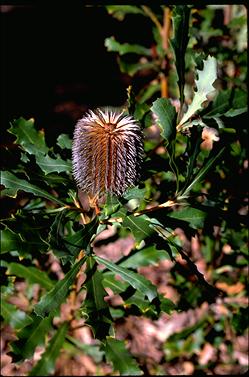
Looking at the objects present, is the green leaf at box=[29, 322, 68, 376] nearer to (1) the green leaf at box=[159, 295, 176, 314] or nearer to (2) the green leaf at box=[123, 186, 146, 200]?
(1) the green leaf at box=[159, 295, 176, 314]

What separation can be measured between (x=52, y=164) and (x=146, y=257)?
2.26ft

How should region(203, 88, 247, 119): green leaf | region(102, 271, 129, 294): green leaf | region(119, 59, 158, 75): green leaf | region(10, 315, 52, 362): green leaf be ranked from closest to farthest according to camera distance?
region(203, 88, 247, 119): green leaf → region(10, 315, 52, 362): green leaf → region(102, 271, 129, 294): green leaf → region(119, 59, 158, 75): green leaf

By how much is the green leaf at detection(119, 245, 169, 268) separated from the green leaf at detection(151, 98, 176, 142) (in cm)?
77

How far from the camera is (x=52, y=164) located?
167cm

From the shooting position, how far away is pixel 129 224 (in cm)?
150

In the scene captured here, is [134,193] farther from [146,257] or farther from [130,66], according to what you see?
[130,66]

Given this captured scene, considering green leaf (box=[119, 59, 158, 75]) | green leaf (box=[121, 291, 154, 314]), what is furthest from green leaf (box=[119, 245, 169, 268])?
green leaf (box=[119, 59, 158, 75])

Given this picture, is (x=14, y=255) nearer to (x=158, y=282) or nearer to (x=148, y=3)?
(x=158, y=282)

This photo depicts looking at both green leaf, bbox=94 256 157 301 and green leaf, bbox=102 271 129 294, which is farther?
green leaf, bbox=102 271 129 294

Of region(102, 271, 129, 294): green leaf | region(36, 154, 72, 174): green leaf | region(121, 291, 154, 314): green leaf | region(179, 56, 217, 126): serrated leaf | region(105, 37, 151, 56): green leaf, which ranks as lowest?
region(121, 291, 154, 314): green leaf

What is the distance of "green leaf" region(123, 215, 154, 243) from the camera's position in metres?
1.45

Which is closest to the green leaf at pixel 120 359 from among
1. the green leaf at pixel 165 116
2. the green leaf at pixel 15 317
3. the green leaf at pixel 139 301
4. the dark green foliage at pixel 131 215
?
the dark green foliage at pixel 131 215

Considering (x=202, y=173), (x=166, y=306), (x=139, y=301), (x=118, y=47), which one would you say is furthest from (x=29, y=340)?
(x=118, y=47)

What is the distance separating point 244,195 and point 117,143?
4.08 feet
